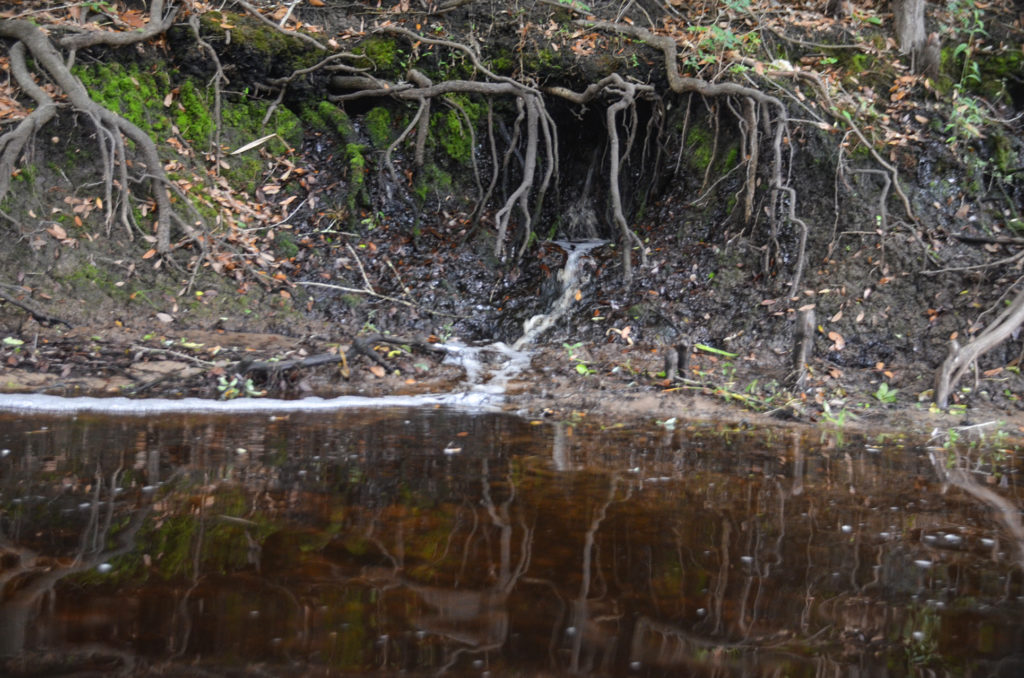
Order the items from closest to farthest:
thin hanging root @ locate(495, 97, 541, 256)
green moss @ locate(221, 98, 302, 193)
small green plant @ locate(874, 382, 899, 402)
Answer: small green plant @ locate(874, 382, 899, 402) → thin hanging root @ locate(495, 97, 541, 256) → green moss @ locate(221, 98, 302, 193)

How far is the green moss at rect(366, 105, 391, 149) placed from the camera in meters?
9.49

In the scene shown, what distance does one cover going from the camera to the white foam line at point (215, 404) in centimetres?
477

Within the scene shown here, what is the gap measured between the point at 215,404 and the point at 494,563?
3.67 meters

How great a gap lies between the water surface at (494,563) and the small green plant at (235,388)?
1.61 metres

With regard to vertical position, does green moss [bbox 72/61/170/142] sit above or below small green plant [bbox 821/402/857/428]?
above

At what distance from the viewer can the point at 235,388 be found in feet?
17.8

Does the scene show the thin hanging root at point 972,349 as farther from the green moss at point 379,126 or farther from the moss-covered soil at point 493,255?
the green moss at point 379,126

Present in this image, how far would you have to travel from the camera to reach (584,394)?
5.72m

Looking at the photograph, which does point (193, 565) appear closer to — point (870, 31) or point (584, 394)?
point (584, 394)

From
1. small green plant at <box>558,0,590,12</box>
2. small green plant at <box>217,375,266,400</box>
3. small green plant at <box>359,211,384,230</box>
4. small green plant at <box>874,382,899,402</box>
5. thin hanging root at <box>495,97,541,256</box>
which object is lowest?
small green plant at <box>217,375,266,400</box>

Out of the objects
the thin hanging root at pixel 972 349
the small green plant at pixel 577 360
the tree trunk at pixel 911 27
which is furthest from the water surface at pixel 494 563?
the tree trunk at pixel 911 27

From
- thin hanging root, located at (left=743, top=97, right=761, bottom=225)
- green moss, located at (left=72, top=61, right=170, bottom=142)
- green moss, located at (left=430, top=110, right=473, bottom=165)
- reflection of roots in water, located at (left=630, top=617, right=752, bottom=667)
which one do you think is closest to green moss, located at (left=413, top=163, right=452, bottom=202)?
green moss, located at (left=430, top=110, right=473, bottom=165)

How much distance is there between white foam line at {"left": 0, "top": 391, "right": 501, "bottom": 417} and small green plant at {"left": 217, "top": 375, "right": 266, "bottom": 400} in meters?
0.10

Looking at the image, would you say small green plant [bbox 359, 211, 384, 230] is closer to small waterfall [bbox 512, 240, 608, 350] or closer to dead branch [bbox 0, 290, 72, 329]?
small waterfall [bbox 512, 240, 608, 350]
